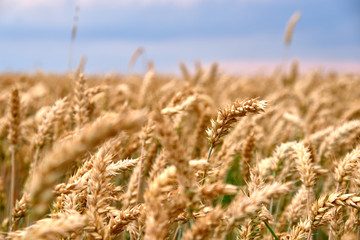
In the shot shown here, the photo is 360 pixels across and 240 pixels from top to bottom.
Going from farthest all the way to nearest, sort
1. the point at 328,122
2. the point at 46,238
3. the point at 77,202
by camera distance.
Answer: the point at 328,122
the point at 77,202
the point at 46,238

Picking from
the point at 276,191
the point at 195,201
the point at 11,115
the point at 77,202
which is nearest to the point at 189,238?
the point at 195,201

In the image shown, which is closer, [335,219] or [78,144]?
[78,144]

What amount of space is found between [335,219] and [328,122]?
9.76 ft

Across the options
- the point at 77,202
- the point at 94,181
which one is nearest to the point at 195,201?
the point at 94,181

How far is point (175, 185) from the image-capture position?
1236 mm

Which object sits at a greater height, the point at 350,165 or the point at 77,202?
the point at 350,165

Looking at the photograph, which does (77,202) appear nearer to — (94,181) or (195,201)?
(94,181)

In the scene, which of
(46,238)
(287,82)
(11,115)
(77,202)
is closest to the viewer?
(46,238)

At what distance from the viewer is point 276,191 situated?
36.9 inches

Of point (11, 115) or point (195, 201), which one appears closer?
point (195, 201)

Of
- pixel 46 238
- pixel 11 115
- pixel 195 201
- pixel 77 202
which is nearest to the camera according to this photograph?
pixel 46 238

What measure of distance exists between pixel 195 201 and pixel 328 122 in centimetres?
372

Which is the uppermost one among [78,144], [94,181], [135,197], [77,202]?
[78,144]

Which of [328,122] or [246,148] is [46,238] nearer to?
[246,148]
